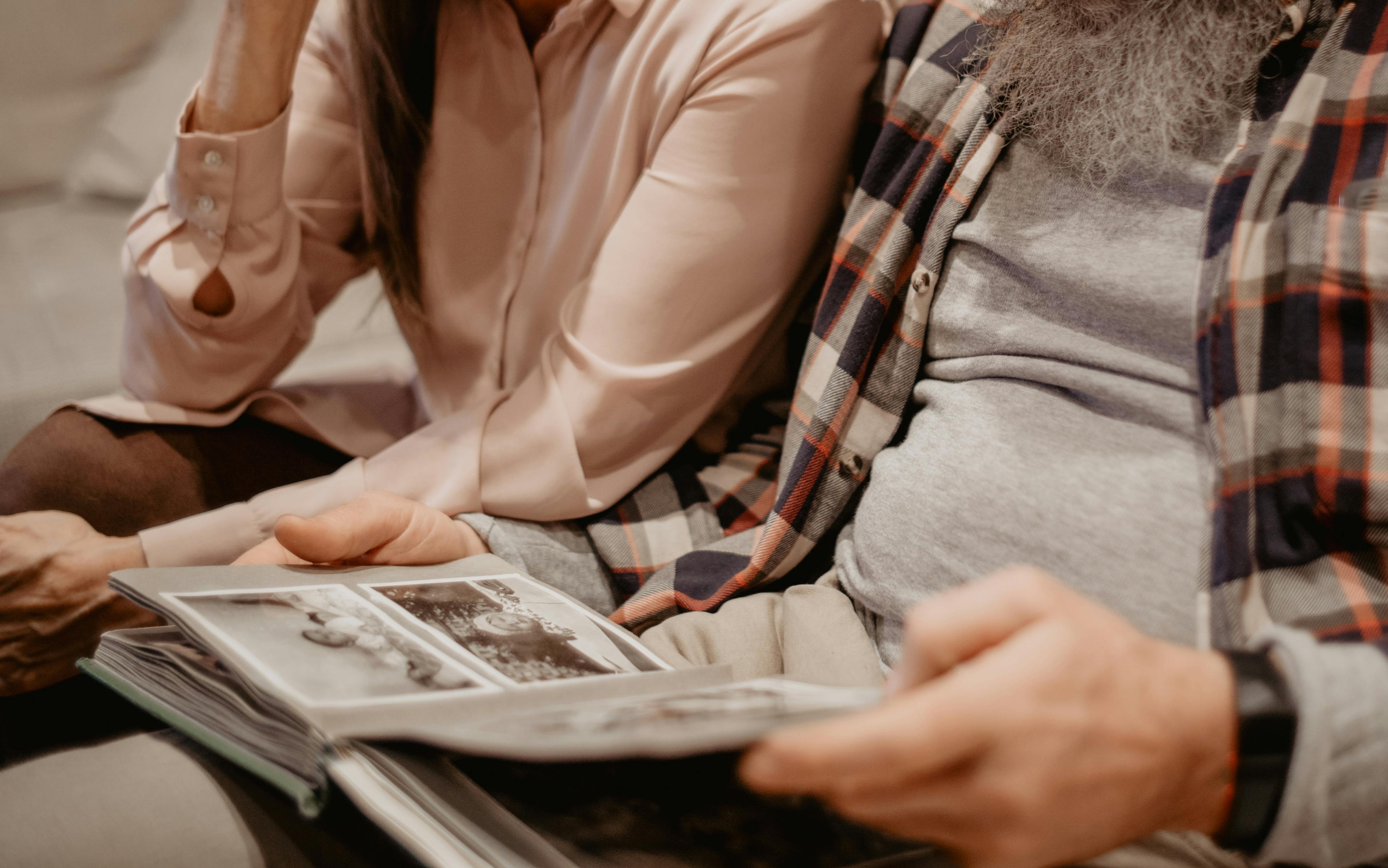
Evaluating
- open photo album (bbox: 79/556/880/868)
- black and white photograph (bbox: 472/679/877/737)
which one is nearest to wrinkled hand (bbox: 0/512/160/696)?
open photo album (bbox: 79/556/880/868)

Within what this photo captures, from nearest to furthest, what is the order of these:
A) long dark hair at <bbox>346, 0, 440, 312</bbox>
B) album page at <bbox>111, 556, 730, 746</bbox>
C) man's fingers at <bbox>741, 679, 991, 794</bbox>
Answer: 1. man's fingers at <bbox>741, 679, 991, 794</bbox>
2. album page at <bbox>111, 556, 730, 746</bbox>
3. long dark hair at <bbox>346, 0, 440, 312</bbox>

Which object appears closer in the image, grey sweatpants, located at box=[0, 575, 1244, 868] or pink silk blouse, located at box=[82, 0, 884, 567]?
grey sweatpants, located at box=[0, 575, 1244, 868]

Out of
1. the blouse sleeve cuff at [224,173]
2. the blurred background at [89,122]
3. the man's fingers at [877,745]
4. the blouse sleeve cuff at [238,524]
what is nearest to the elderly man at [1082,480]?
the man's fingers at [877,745]

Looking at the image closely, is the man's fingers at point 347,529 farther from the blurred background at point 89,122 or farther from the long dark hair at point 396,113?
the blurred background at point 89,122

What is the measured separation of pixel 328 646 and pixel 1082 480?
1.65 feet

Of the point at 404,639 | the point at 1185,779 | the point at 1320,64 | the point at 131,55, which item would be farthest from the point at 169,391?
the point at 131,55

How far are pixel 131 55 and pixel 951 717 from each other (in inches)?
90.9

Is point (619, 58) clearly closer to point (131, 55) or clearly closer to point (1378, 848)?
point (1378, 848)

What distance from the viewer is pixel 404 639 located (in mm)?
514

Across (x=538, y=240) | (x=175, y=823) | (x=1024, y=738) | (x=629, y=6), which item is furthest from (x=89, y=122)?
(x=1024, y=738)

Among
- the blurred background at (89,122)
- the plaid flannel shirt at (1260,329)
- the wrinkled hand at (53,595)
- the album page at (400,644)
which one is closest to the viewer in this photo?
the album page at (400,644)

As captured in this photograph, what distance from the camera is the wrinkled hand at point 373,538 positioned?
2.05 feet

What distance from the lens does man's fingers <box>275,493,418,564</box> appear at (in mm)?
615

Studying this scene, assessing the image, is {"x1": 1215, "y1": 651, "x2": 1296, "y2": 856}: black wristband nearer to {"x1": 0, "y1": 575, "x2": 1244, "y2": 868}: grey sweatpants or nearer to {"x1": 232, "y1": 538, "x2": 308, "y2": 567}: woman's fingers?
{"x1": 0, "y1": 575, "x2": 1244, "y2": 868}: grey sweatpants
